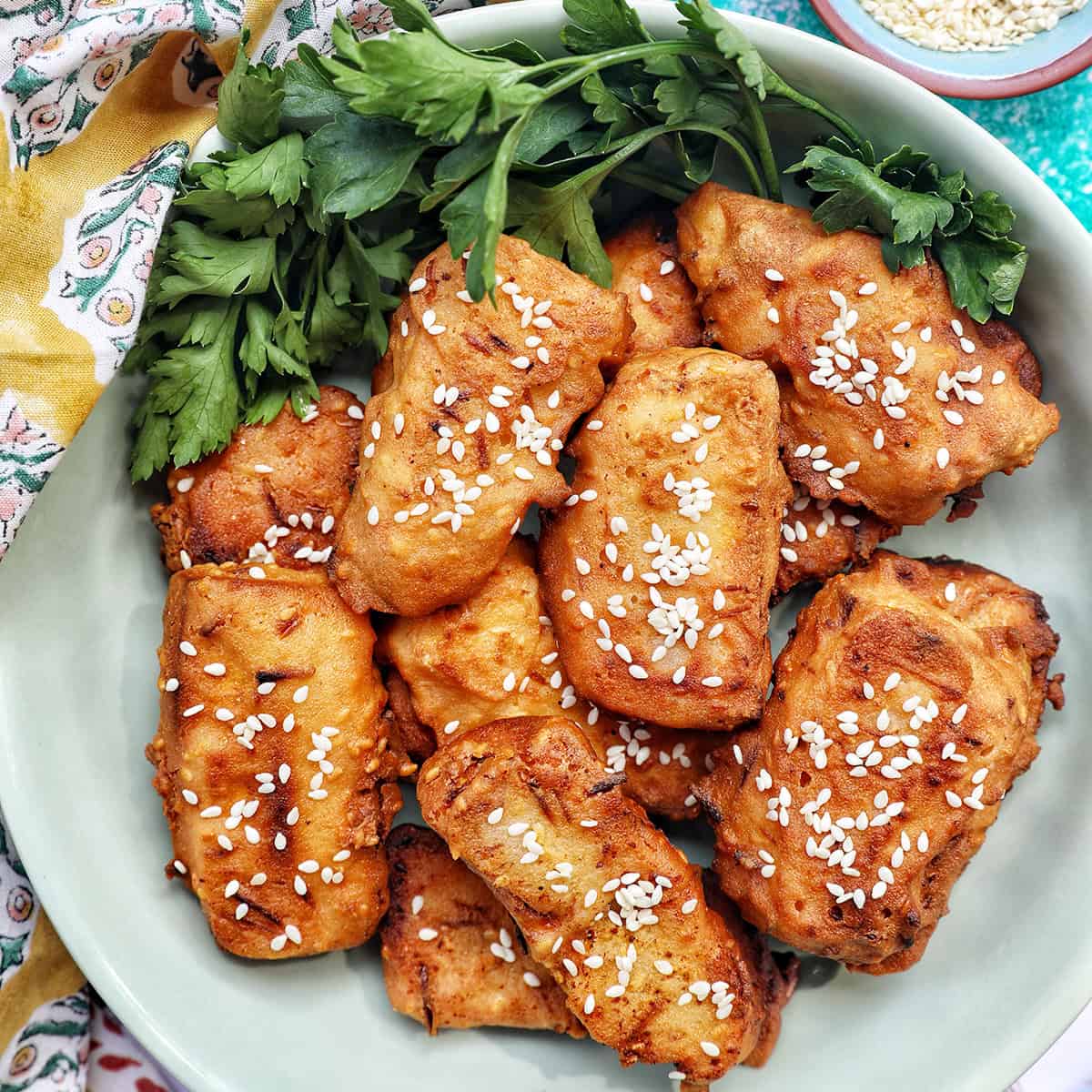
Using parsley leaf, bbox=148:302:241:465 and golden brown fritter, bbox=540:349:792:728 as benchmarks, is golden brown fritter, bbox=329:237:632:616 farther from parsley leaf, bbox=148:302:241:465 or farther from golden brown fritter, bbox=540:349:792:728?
parsley leaf, bbox=148:302:241:465

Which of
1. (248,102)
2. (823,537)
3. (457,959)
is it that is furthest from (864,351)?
(457,959)

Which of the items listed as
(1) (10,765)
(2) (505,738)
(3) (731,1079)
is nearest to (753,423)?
(2) (505,738)

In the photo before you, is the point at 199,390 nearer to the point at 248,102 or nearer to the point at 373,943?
the point at 248,102

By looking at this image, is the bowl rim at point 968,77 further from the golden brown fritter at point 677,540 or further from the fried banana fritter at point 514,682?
the fried banana fritter at point 514,682

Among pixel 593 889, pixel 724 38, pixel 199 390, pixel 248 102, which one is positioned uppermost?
pixel 724 38

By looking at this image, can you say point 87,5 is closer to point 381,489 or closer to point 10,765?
point 381,489

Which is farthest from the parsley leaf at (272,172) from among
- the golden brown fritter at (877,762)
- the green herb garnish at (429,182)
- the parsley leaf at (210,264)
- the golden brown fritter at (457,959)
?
the golden brown fritter at (457,959)
